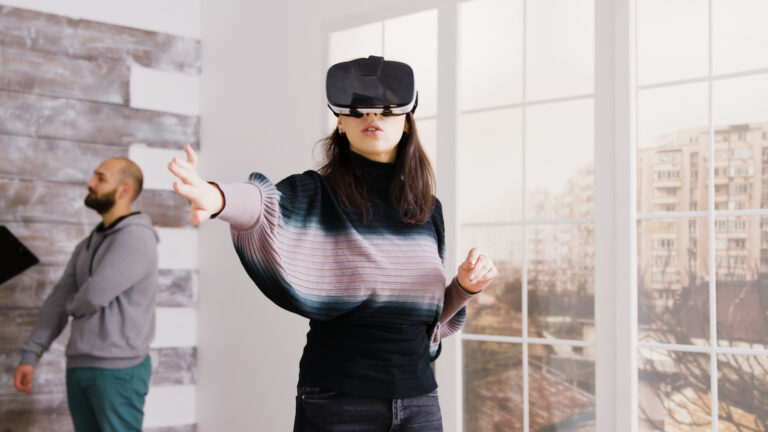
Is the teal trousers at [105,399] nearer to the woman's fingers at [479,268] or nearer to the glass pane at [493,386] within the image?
the glass pane at [493,386]

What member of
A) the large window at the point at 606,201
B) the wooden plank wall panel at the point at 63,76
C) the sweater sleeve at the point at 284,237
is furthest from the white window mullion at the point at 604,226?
the wooden plank wall panel at the point at 63,76

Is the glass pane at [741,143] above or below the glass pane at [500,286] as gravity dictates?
above

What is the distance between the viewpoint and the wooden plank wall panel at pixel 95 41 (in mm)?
3922

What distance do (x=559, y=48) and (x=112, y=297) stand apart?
77.7 inches

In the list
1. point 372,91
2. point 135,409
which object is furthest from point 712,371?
point 135,409

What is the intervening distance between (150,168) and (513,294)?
2.16 meters

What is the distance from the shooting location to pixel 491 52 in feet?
11.0

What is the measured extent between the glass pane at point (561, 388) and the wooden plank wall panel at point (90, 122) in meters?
2.38

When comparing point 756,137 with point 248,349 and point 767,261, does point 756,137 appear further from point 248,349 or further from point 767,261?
point 248,349

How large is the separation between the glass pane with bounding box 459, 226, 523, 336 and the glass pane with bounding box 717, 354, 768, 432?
0.84m

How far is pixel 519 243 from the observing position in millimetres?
3271

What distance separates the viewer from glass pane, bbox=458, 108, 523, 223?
3.28 meters

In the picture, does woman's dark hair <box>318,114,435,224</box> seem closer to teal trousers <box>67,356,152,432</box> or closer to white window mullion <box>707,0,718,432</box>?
white window mullion <box>707,0,718,432</box>

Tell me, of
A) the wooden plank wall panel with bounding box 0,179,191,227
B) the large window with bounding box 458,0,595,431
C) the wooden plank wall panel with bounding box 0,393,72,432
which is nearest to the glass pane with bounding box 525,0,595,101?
the large window with bounding box 458,0,595,431
